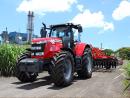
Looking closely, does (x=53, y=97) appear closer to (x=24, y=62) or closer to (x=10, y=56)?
(x=24, y=62)

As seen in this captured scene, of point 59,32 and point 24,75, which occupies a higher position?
point 59,32

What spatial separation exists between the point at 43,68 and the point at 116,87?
328cm

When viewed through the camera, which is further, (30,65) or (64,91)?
(30,65)

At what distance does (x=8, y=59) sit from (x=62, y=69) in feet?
18.0

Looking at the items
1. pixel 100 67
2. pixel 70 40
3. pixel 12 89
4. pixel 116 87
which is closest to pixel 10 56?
pixel 70 40

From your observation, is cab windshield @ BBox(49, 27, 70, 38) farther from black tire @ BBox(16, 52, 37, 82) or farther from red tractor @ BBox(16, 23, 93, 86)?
black tire @ BBox(16, 52, 37, 82)

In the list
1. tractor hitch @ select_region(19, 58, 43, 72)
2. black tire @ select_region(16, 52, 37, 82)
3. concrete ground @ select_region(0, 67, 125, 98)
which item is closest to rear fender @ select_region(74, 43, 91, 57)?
black tire @ select_region(16, 52, 37, 82)

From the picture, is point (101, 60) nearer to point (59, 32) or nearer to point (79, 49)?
point (79, 49)

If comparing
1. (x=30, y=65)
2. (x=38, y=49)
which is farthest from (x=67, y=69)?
(x=30, y=65)

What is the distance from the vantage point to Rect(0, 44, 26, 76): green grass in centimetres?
1904

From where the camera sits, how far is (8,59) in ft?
63.1

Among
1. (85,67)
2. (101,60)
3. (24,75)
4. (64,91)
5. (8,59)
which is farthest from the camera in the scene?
(101,60)

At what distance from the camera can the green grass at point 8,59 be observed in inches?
750

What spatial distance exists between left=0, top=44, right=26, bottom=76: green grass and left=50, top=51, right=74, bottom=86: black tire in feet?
14.5
